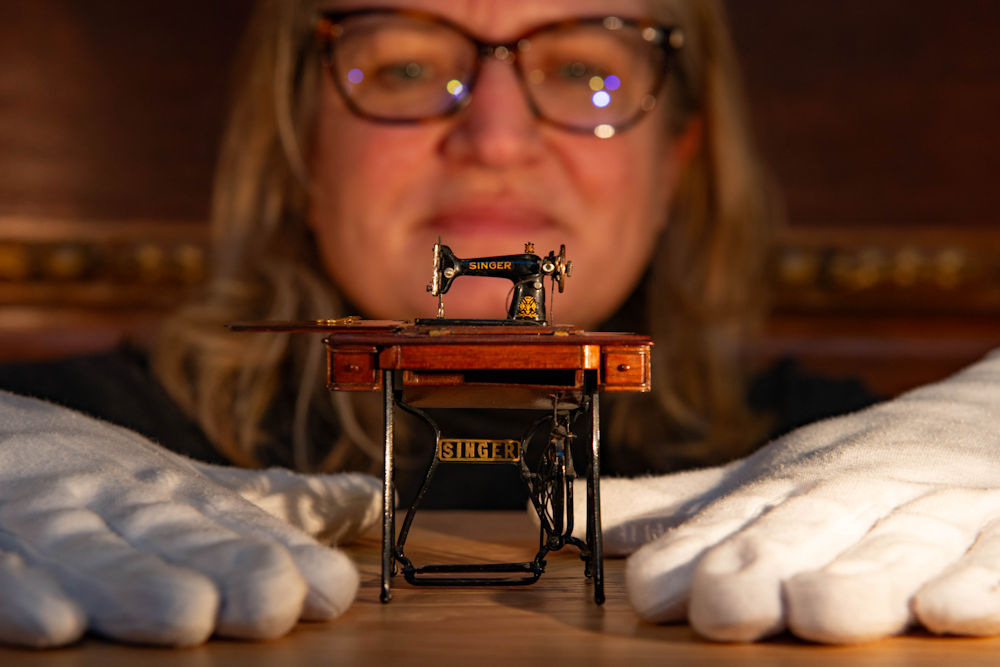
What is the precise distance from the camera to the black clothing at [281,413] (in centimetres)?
158

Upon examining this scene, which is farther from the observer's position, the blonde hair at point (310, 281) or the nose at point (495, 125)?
the blonde hair at point (310, 281)

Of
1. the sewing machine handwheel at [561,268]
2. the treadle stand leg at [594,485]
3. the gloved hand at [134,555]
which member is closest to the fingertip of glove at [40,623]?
the gloved hand at [134,555]

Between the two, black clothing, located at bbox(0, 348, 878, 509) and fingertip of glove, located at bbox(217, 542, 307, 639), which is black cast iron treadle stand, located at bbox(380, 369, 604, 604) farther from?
black clothing, located at bbox(0, 348, 878, 509)

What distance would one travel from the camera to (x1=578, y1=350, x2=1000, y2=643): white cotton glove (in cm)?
58

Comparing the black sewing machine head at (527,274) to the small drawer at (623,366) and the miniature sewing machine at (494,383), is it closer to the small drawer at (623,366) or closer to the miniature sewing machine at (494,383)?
the miniature sewing machine at (494,383)

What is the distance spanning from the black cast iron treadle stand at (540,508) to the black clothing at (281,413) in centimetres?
75

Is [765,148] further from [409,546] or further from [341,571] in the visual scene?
[341,571]

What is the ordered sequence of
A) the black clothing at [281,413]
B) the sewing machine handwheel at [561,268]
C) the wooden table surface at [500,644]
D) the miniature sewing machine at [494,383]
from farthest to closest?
the black clothing at [281,413] → the sewing machine handwheel at [561,268] → the miniature sewing machine at [494,383] → the wooden table surface at [500,644]

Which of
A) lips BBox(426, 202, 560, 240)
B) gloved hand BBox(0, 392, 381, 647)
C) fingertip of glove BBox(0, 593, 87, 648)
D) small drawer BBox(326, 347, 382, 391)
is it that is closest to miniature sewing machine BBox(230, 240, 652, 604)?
small drawer BBox(326, 347, 382, 391)

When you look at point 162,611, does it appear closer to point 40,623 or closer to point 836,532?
point 40,623

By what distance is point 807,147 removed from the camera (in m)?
2.22

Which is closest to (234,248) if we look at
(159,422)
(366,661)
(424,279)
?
(159,422)

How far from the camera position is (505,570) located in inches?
30.6

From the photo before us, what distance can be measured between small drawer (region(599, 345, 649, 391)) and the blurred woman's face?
2.37 feet
